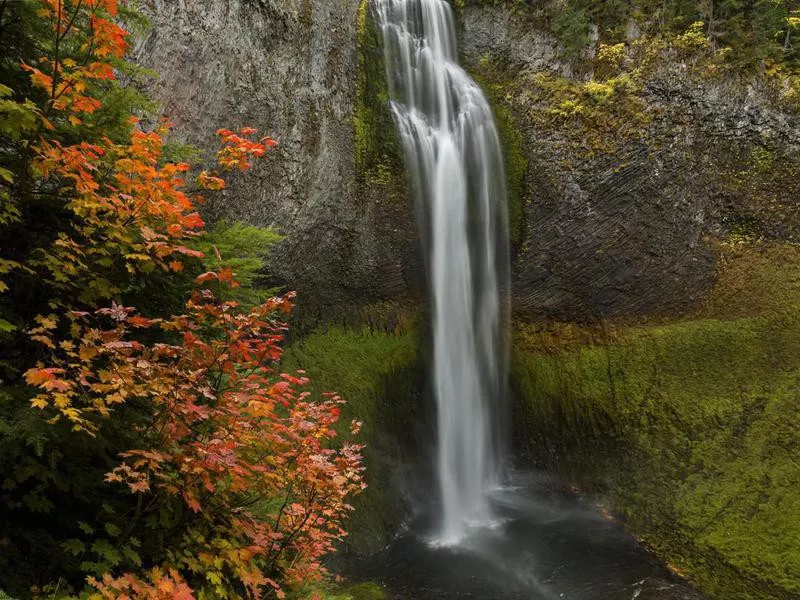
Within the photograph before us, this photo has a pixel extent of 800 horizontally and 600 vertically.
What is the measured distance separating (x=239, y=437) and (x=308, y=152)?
7.40 m

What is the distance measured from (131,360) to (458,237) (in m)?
9.15

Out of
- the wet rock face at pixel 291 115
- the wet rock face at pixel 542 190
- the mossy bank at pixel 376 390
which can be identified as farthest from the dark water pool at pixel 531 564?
the wet rock face at pixel 291 115

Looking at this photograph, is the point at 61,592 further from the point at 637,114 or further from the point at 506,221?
the point at 637,114

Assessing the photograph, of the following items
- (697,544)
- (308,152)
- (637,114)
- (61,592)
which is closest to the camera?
(61,592)

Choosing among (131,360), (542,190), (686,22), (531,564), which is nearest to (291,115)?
(542,190)

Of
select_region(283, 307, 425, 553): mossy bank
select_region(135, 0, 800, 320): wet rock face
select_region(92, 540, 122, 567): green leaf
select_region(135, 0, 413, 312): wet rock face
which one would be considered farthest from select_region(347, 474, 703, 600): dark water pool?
select_region(92, 540, 122, 567): green leaf

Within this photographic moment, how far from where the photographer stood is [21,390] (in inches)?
100.0

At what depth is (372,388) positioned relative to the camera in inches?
397

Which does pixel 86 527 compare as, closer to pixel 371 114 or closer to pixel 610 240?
pixel 371 114

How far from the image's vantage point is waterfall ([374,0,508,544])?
10.8 metres

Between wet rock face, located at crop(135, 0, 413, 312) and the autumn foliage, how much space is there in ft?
14.8

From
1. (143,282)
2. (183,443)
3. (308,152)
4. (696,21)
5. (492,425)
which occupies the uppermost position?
(696,21)

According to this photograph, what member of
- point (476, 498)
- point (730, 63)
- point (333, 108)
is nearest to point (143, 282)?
point (333, 108)

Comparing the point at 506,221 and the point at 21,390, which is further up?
the point at 506,221
